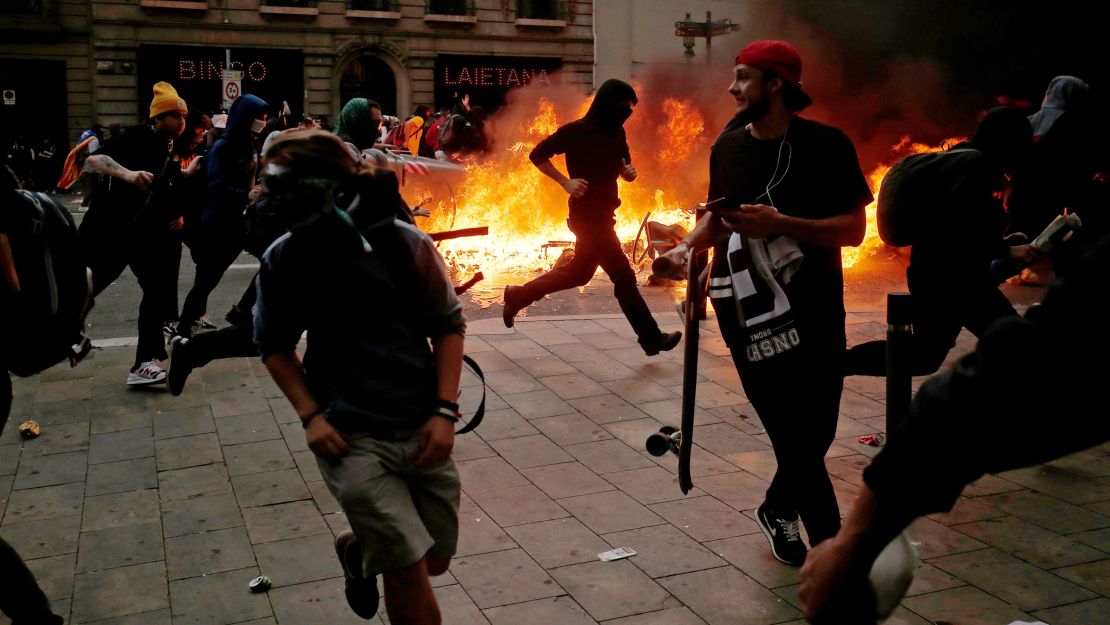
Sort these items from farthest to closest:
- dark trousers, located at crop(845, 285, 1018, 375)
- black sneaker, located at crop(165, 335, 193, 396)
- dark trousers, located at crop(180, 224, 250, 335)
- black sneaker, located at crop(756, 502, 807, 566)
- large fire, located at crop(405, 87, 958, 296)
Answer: large fire, located at crop(405, 87, 958, 296) < dark trousers, located at crop(180, 224, 250, 335) < black sneaker, located at crop(165, 335, 193, 396) < dark trousers, located at crop(845, 285, 1018, 375) < black sneaker, located at crop(756, 502, 807, 566)

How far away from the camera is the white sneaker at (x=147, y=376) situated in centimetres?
623

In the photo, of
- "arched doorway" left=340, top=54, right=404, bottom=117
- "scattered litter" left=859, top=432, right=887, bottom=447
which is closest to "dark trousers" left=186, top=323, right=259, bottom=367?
"scattered litter" left=859, top=432, right=887, bottom=447

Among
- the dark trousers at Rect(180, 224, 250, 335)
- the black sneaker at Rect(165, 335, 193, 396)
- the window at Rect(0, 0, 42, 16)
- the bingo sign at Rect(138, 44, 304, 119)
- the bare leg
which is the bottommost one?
the bare leg

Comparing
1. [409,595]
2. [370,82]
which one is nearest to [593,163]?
[409,595]

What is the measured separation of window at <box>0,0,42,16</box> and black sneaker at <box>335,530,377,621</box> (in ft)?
93.6

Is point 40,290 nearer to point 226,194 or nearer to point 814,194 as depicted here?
point 814,194

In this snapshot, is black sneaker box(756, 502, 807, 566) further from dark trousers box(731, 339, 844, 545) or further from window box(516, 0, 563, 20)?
window box(516, 0, 563, 20)

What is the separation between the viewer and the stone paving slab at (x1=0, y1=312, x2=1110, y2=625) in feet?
11.7

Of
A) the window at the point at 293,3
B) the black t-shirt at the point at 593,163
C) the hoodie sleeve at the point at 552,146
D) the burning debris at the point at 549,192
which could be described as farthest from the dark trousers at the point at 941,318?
the window at the point at 293,3

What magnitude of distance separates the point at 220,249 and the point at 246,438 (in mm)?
2541

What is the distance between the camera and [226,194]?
7.43m

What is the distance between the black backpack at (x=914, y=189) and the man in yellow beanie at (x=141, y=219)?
4455 millimetres

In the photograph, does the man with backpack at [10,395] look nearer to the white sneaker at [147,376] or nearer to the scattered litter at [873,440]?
the white sneaker at [147,376]

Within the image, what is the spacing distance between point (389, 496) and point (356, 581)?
495 millimetres
